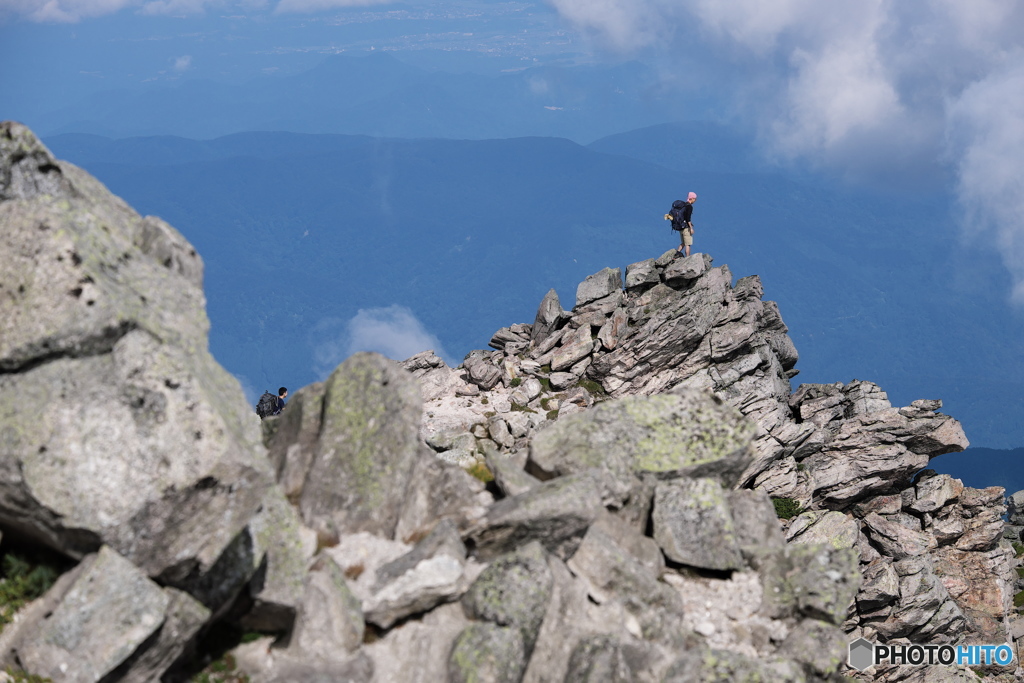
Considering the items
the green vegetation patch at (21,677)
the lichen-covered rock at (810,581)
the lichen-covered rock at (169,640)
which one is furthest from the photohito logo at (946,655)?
the green vegetation patch at (21,677)

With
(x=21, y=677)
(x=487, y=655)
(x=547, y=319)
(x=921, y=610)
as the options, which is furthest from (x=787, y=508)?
(x=21, y=677)

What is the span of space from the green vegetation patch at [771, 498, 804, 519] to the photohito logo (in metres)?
9.75

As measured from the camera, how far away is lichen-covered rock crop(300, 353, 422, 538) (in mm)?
15859

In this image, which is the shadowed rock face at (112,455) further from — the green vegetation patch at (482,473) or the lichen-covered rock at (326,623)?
the green vegetation patch at (482,473)

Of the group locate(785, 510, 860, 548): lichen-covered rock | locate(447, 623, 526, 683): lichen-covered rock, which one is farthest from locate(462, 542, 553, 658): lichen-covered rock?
locate(785, 510, 860, 548): lichen-covered rock

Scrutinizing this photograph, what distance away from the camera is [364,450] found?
16297 mm

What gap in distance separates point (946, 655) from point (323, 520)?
47.7 meters

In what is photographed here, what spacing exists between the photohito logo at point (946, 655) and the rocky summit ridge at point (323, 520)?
87.3 ft

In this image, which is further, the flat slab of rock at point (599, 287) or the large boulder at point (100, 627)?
the flat slab of rock at point (599, 287)

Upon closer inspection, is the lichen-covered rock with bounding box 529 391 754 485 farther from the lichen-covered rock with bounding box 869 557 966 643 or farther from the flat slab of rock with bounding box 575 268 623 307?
the flat slab of rock with bounding box 575 268 623 307

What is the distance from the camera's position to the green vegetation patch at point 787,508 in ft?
162

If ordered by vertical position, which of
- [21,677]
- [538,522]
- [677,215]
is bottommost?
[21,677]

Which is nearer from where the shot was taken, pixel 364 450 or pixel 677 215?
pixel 364 450

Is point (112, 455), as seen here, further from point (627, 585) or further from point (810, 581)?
point (810, 581)
